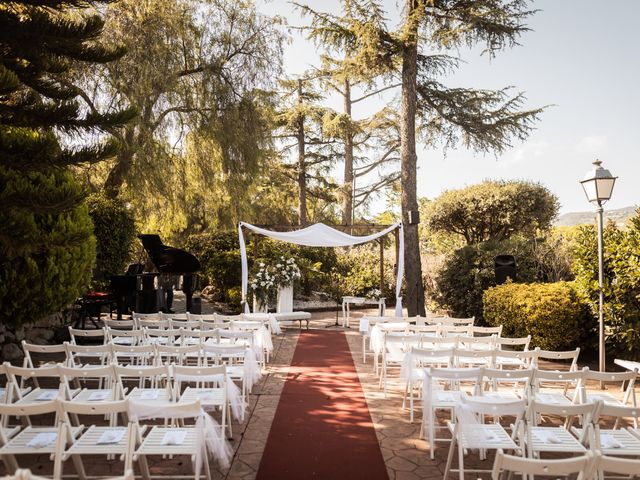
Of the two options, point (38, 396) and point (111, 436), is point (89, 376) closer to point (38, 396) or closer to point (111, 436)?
point (38, 396)

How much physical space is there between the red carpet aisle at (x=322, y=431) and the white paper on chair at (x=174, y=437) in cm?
68

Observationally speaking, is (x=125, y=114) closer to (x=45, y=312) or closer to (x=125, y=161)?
(x=45, y=312)

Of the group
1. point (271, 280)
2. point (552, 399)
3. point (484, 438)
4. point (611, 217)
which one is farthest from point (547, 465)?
point (271, 280)

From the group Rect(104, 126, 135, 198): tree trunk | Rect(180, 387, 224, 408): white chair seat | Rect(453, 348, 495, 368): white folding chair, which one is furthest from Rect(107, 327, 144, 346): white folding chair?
Rect(104, 126, 135, 198): tree trunk

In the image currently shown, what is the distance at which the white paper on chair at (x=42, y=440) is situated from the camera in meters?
3.35

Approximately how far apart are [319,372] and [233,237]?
10.7 metres

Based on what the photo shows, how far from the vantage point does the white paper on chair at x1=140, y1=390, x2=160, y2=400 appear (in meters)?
4.38

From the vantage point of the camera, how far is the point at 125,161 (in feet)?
40.6

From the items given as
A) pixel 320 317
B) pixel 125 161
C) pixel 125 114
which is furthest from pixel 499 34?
pixel 125 114

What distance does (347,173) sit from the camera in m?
22.3

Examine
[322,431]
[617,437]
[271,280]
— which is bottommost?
[322,431]

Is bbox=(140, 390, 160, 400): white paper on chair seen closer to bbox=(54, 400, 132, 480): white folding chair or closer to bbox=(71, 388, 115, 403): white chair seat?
bbox=(71, 388, 115, 403): white chair seat

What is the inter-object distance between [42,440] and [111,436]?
1.49ft

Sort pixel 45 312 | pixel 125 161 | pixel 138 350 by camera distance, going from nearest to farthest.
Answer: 1. pixel 138 350
2. pixel 45 312
3. pixel 125 161
